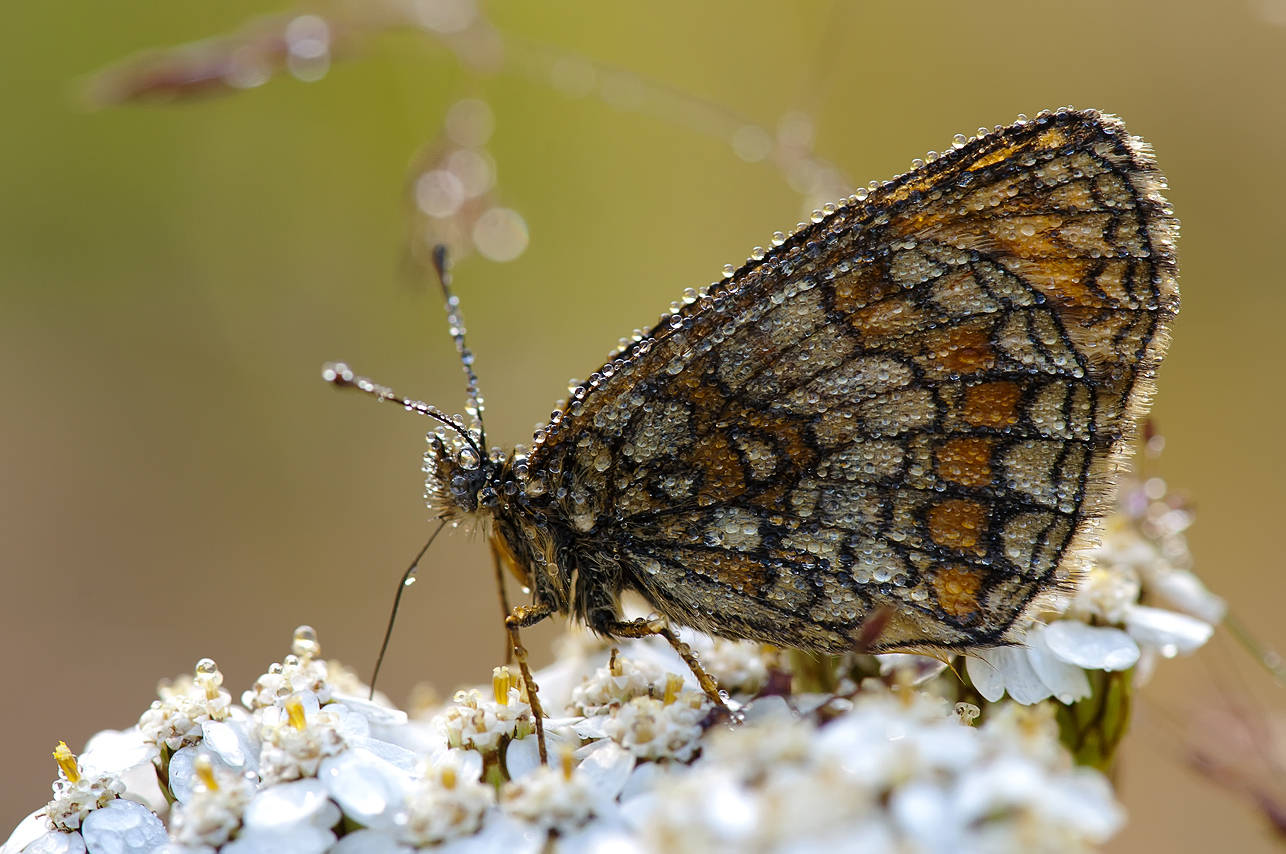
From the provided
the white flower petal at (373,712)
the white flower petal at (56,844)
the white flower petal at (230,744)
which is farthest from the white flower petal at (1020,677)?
the white flower petal at (56,844)

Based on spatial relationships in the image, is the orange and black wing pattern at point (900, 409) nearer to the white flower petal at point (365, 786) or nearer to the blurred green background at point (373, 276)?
the white flower petal at point (365, 786)

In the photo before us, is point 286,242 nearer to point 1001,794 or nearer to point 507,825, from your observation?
point 507,825

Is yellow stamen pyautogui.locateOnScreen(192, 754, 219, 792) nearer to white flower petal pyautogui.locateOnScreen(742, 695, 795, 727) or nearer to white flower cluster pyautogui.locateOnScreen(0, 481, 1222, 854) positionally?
white flower cluster pyautogui.locateOnScreen(0, 481, 1222, 854)

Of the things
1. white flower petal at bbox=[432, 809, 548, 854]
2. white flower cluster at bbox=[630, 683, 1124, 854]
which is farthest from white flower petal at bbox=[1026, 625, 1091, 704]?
white flower petal at bbox=[432, 809, 548, 854]

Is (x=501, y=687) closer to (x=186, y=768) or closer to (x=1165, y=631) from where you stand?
(x=186, y=768)

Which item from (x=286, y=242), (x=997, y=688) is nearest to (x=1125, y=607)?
(x=997, y=688)
